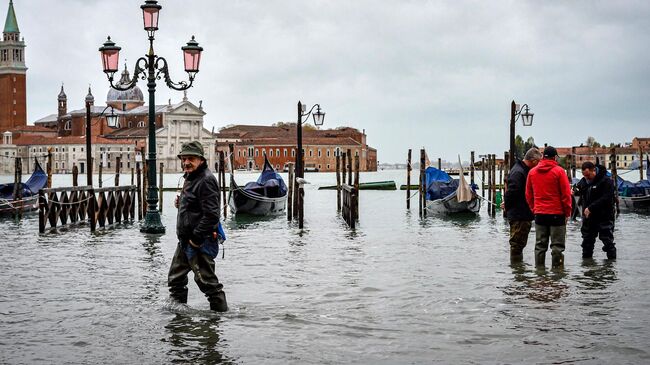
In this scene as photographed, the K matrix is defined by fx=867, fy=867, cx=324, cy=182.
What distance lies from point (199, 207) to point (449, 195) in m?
18.6

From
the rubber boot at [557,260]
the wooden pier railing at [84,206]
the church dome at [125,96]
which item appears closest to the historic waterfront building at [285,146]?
the church dome at [125,96]

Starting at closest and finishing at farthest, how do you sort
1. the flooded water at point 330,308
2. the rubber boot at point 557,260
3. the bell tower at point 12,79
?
the flooded water at point 330,308
the rubber boot at point 557,260
the bell tower at point 12,79

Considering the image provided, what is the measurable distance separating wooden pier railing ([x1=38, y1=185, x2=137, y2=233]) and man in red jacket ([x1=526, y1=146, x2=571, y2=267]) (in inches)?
393

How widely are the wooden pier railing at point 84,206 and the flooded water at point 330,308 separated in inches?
133

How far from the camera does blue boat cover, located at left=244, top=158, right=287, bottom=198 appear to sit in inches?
1012

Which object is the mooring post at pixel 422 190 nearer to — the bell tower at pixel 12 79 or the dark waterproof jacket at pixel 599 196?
the dark waterproof jacket at pixel 599 196

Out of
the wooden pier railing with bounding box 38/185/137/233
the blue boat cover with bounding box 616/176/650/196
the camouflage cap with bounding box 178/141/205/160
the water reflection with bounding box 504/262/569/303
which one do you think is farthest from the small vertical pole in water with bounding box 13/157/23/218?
the blue boat cover with bounding box 616/176/650/196

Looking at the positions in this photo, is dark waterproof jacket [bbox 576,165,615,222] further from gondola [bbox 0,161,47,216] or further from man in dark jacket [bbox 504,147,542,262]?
gondola [bbox 0,161,47,216]

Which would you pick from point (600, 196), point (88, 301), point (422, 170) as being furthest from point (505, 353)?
point (422, 170)

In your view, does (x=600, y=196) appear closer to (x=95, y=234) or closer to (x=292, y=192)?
(x=95, y=234)

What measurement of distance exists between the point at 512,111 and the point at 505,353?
16.2 meters

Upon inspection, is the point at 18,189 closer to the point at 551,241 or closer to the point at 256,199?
the point at 256,199

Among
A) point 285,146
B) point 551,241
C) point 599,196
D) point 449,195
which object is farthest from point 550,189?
point 285,146

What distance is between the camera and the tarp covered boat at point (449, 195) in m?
24.2
